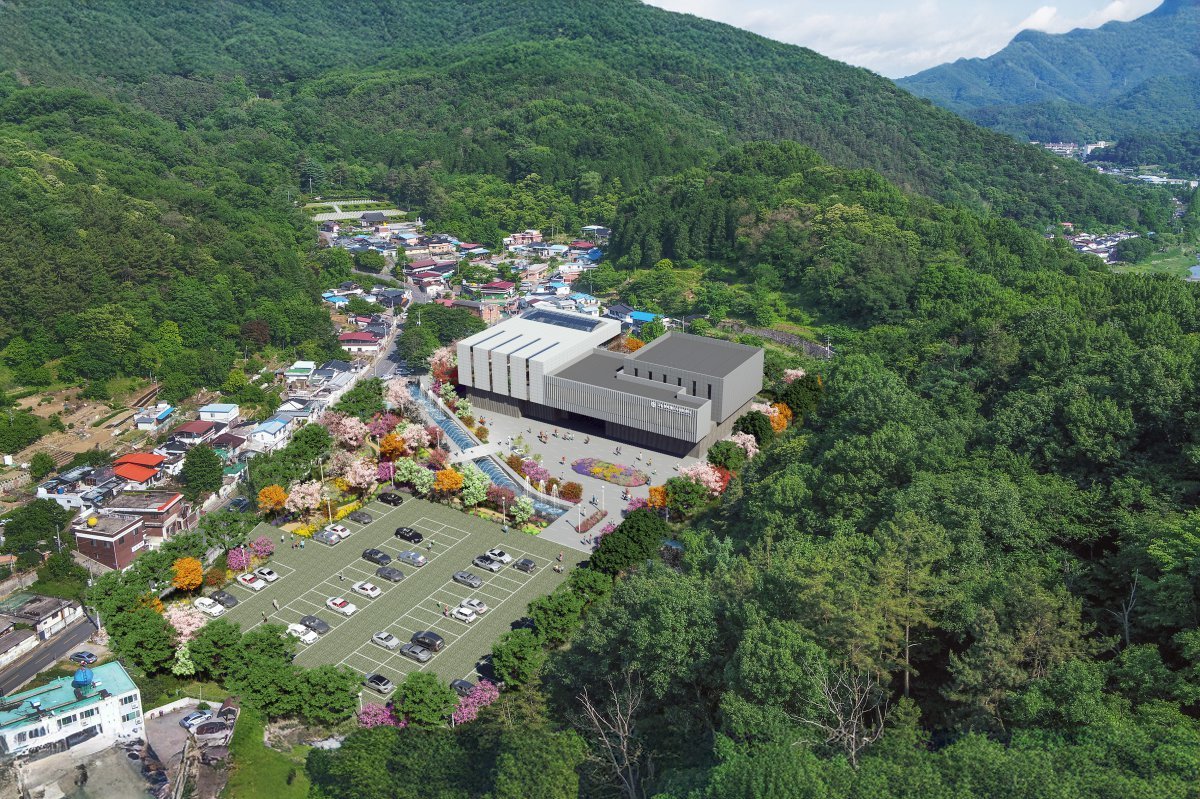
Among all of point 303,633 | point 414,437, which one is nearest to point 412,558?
point 303,633

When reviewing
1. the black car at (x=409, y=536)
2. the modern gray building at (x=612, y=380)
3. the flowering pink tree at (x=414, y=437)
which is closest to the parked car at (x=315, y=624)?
the black car at (x=409, y=536)

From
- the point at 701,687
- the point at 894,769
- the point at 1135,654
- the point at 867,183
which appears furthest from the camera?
the point at 867,183

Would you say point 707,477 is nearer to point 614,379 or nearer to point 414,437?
point 614,379

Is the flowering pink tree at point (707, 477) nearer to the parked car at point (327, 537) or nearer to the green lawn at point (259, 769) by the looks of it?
the parked car at point (327, 537)

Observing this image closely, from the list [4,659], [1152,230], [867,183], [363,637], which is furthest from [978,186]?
[4,659]

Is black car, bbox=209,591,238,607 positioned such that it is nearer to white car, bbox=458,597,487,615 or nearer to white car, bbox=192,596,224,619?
white car, bbox=192,596,224,619

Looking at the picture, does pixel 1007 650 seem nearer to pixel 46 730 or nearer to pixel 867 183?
pixel 46 730
